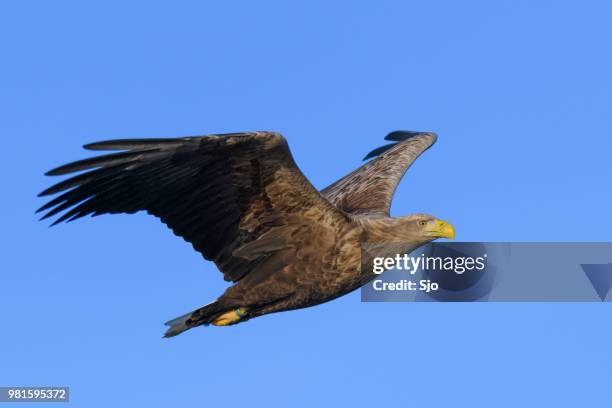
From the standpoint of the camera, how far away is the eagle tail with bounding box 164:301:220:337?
43.2 feet

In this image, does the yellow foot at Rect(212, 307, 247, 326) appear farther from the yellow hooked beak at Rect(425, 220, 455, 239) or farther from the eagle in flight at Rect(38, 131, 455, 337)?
the yellow hooked beak at Rect(425, 220, 455, 239)

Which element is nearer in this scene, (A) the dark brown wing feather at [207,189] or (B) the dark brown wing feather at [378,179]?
(A) the dark brown wing feather at [207,189]

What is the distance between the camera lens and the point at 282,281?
42.0ft

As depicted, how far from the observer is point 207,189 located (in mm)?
12430

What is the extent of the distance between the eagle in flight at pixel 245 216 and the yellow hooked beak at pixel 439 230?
0.01 meters

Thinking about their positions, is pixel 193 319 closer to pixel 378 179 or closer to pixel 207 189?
pixel 207 189

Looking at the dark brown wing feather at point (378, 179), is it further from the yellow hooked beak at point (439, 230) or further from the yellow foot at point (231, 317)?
the yellow foot at point (231, 317)

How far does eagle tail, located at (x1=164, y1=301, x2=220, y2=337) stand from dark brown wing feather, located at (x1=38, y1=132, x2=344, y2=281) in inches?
15.1

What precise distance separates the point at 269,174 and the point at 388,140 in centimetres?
596

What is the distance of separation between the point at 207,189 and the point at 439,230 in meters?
2.33

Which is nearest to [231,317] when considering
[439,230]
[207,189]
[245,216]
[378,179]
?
[245,216]

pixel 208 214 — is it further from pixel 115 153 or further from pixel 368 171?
pixel 368 171

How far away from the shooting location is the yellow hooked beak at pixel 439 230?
1302 centimetres

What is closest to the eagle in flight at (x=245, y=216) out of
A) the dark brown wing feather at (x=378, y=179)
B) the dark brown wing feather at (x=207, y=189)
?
the dark brown wing feather at (x=207, y=189)
